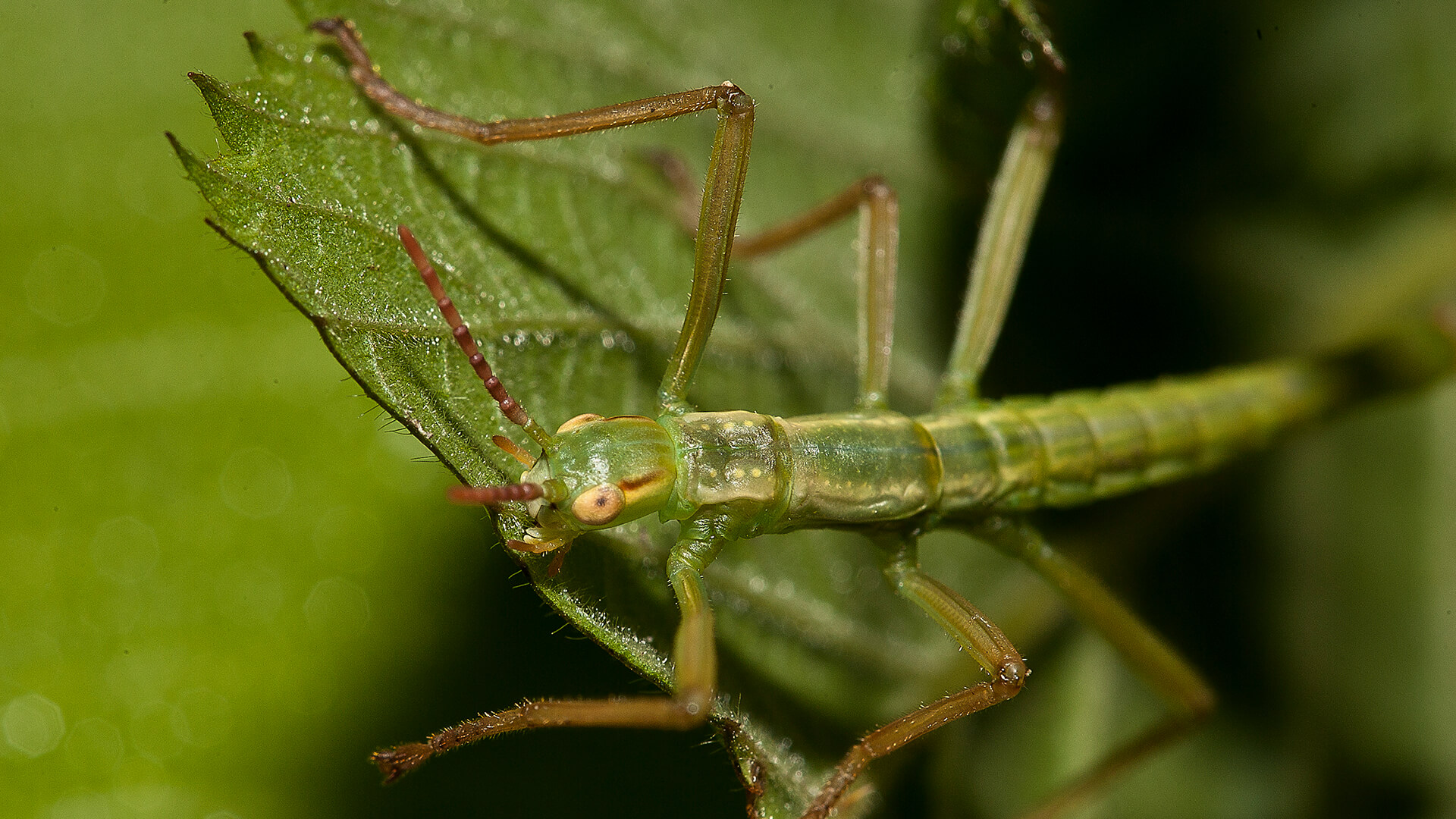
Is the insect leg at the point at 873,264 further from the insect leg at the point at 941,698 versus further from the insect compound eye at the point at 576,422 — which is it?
the insect compound eye at the point at 576,422

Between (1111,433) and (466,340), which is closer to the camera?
(466,340)

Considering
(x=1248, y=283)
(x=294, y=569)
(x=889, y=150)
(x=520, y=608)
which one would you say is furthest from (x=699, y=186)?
(x=1248, y=283)

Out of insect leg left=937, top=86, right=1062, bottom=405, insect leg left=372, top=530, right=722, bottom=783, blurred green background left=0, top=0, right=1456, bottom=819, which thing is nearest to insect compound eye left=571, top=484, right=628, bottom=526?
insect leg left=372, top=530, right=722, bottom=783

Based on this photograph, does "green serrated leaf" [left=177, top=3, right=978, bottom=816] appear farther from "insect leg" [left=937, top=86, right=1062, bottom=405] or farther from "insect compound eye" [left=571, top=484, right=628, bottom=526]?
"insect leg" [left=937, top=86, right=1062, bottom=405]

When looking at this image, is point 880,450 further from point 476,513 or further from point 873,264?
point 476,513

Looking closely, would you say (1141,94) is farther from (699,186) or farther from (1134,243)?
(699,186)

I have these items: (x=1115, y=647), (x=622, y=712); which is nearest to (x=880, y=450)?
(x=622, y=712)
